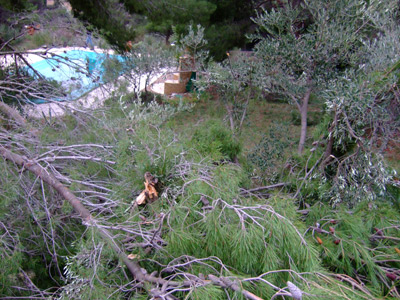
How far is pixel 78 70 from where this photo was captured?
4344 mm

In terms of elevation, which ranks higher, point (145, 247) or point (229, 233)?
point (229, 233)

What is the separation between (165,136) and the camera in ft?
8.77

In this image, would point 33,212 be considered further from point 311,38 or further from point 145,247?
point 311,38

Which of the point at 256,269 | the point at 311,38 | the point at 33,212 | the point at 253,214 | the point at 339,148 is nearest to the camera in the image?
the point at 256,269

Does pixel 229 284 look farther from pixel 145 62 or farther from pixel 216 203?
pixel 145 62

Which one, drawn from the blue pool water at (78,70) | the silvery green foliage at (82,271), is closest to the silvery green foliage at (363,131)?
the silvery green foliage at (82,271)

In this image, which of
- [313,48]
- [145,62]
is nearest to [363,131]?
[313,48]

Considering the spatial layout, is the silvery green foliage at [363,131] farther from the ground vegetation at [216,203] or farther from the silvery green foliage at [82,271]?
the silvery green foliage at [82,271]

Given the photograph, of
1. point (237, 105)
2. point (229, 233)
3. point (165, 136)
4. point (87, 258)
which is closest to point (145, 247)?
point (87, 258)

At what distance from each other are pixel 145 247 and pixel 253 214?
69 cm

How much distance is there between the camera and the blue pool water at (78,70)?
434 cm

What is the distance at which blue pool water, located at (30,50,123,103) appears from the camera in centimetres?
434

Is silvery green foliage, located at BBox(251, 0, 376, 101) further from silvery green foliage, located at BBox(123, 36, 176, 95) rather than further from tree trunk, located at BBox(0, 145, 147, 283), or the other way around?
tree trunk, located at BBox(0, 145, 147, 283)

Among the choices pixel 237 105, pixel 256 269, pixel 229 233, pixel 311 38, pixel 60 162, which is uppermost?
pixel 311 38
